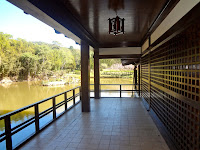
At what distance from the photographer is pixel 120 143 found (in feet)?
9.88

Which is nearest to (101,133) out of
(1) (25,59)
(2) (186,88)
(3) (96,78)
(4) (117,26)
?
(2) (186,88)

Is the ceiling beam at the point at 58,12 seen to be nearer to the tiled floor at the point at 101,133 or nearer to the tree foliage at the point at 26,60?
the tiled floor at the point at 101,133

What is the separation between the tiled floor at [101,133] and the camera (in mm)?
2920

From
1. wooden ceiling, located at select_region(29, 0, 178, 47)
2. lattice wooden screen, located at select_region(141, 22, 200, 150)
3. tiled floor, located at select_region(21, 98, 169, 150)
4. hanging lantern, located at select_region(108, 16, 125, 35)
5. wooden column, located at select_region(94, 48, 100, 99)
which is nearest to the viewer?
lattice wooden screen, located at select_region(141, 22, 200, 150)

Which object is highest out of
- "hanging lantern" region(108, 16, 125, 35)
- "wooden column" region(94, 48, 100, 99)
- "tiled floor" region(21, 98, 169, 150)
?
"hanging lantern" region(108, 16, 125, 35)

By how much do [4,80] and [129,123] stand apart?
20.4 metres

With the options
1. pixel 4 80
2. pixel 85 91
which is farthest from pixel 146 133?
pixel 4 80

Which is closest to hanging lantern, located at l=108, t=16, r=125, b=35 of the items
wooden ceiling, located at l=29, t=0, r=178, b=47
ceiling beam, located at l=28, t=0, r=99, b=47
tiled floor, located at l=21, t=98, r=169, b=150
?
wooden ceiling, located at l=29, t=0, r=178, b=47

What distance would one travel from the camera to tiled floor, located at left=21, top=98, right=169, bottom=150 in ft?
9.58

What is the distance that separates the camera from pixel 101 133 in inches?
138

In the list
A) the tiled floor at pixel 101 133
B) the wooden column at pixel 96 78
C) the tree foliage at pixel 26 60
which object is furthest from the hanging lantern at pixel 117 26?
the tree foliage at pixel 26 60

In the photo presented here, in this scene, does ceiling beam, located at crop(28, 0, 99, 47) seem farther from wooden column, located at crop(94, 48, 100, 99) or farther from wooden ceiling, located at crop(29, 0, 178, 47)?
wooden column, located at crop(94, 48, 100, 99)

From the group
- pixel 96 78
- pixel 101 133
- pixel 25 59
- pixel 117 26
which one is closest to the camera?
pixel 117 26

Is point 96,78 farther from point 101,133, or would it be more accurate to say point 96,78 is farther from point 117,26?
point 117,26
